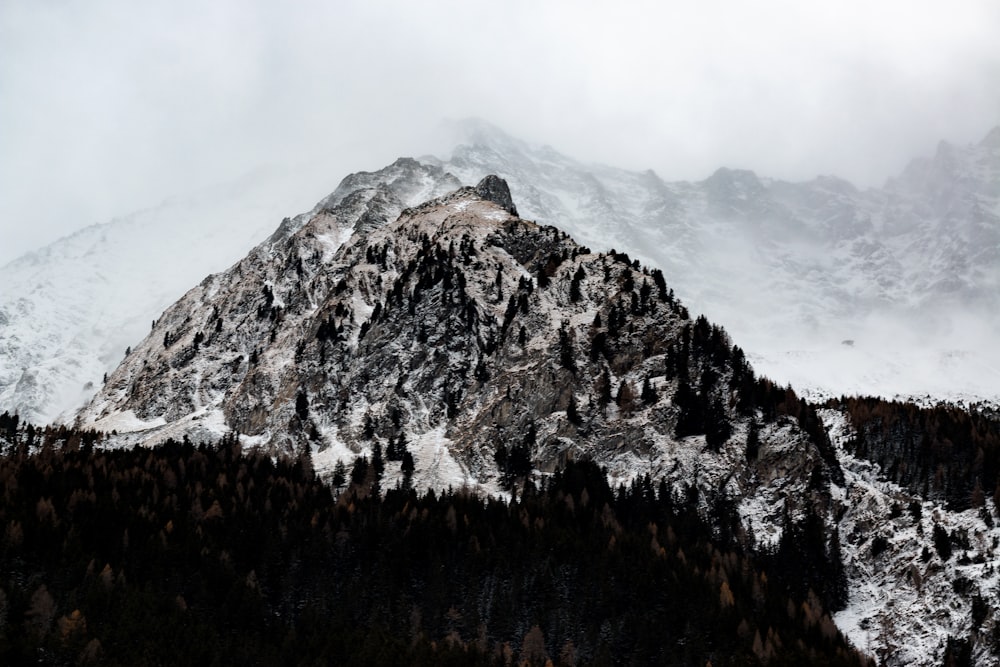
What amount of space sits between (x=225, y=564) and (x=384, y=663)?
1221 inches

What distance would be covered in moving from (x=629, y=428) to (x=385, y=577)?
2150 inches

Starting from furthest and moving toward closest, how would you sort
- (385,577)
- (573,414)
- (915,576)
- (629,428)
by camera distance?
1. (573,414)
2. (629,428)
3. (915,576)
4. (385,577)

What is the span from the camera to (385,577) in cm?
12269

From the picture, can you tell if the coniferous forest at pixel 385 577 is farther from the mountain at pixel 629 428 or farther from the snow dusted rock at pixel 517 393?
the snow dusted rock at pixel 517 393

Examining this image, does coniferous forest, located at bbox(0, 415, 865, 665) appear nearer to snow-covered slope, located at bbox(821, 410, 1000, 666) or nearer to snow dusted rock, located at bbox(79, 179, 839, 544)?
snow-covered slope, located at bbox(821, 410, 1000, 666)

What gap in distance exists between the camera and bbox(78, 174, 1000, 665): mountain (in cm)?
12619

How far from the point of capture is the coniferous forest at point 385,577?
10538cm

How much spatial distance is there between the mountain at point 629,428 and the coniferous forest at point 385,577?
17.1 feet

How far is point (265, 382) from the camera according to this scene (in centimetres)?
19212

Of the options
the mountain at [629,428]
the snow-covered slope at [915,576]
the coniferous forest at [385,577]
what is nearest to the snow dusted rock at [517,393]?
the mountain at [629,428]

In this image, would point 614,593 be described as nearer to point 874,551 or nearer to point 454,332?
point 874,551

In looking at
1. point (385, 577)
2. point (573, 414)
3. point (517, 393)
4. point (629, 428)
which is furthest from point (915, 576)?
point (385, 577)

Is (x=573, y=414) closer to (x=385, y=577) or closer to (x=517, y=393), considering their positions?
(x=517, y=393)


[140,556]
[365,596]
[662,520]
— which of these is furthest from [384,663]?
[662,520]
